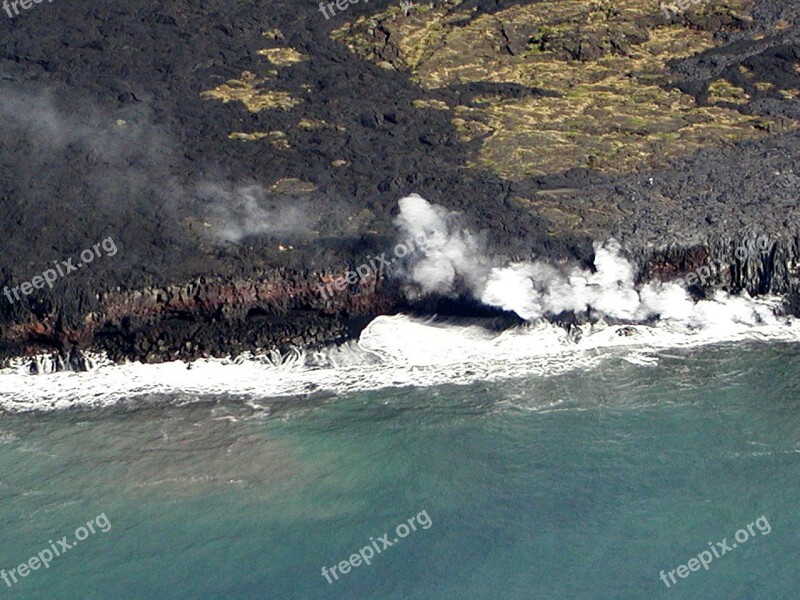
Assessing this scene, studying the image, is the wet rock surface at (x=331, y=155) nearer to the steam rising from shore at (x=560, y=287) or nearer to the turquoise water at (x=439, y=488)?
the steam rising from shore at (x=560, y=287)

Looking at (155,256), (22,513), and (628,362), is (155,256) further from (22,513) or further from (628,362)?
(628,362)

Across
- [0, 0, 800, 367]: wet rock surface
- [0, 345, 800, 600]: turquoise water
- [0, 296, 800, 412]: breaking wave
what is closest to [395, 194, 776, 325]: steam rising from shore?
[0, 296, 800, 412]: breaking wave

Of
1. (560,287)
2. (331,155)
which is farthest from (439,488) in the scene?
(331,155)

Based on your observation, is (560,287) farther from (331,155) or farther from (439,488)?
(331,155)

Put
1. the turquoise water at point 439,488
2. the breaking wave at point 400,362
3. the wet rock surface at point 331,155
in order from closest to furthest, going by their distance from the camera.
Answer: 1. the turquoise water at point 439,488
2. the breaking wave at point 400,362
3. the wet rock surface at point 331,155

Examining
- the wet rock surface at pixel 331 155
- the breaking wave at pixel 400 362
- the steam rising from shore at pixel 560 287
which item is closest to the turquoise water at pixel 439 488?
the breaking wave at pixel 400 362

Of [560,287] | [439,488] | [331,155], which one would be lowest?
[439,488]

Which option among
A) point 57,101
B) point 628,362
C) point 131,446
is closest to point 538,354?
point 628,362
